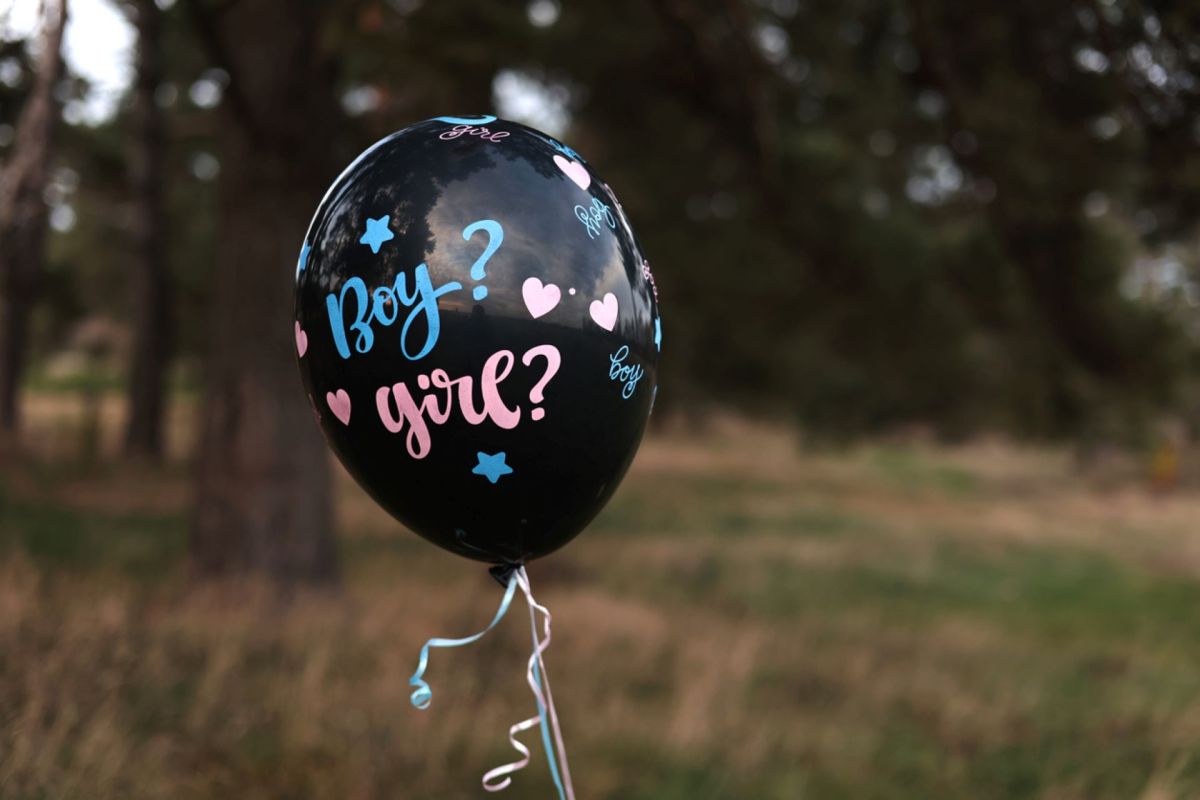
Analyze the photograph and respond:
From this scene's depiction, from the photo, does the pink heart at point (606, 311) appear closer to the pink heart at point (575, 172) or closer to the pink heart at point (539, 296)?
the pink heart at point (539, 296)

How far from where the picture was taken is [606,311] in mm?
1925

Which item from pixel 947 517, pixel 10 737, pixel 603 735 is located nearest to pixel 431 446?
pixel 10 737

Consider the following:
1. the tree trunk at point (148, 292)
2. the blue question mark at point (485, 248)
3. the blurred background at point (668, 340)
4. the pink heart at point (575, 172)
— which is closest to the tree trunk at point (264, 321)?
the blurred background at point (668, 340)

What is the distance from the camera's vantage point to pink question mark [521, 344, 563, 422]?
72.7 inches

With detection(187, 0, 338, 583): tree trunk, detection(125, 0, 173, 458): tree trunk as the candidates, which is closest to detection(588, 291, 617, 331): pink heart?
detection(187, 0, 338, 583): tree trunk

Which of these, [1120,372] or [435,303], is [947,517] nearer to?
[1120,372]

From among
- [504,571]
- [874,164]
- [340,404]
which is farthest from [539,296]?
[874,164]

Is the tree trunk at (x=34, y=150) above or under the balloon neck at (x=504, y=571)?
above

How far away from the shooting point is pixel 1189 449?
2886cm

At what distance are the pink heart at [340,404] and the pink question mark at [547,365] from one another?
14.9 inches

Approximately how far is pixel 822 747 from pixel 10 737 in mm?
3779

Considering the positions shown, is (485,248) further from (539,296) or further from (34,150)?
(34,150)

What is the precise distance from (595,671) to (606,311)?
4533mm

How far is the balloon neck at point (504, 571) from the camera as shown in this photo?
6.97 ft
